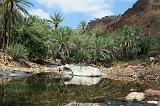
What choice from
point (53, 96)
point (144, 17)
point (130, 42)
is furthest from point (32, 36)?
point (144, 17)

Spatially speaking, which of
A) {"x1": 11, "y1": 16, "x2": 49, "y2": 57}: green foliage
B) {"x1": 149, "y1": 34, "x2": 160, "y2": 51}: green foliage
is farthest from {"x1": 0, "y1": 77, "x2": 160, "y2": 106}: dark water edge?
{"x1": 149, "y1": 34, "x2": 160, "y2": 51}: green foliage

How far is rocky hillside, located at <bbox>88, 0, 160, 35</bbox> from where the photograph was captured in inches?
4227

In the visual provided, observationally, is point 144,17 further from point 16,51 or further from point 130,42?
point 16,51

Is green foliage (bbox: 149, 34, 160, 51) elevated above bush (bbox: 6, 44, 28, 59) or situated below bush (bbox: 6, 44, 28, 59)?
above

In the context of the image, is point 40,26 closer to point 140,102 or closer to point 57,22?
point 57,22

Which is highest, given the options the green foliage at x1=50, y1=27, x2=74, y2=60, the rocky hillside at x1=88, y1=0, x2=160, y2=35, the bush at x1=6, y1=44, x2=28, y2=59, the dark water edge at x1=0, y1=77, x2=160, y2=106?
the rocky hillside at x1=88, y1=0, x2=160, y2=35

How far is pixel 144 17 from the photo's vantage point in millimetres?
114812

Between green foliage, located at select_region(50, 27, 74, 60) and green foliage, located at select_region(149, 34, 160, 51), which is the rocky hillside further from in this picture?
green foliage, located at select_region(50, 27, 74, 60)

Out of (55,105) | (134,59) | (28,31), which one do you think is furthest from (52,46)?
(55,105)

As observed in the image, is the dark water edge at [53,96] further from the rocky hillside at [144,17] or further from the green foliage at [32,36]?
the rocky hillside at [144,17]

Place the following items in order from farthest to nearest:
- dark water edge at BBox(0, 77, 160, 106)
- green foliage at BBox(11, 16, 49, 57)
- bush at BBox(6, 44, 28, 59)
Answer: green foliage at BBox(11, 16, 49, 57)
bush at BBox(6, 44, 28, 59)
dark water edge at BBox(0, 77, 160, 106)

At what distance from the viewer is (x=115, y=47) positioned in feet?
258

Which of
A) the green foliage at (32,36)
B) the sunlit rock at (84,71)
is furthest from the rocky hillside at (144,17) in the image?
the sunlit rock at (84,71)

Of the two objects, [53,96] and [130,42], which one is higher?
[130,42]
